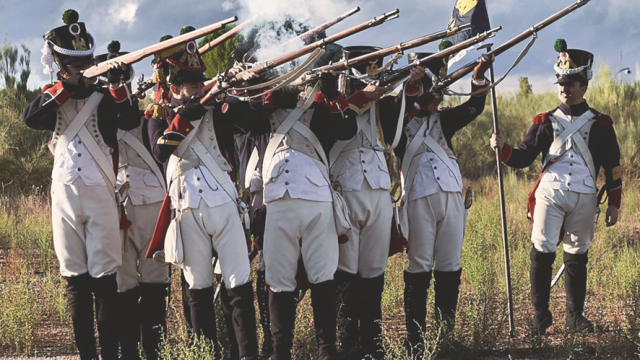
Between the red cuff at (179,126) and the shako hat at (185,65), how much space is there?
0.98 feet

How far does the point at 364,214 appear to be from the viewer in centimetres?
559

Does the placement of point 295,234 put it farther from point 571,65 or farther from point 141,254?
point 571,65

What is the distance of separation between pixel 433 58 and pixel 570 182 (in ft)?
5.51

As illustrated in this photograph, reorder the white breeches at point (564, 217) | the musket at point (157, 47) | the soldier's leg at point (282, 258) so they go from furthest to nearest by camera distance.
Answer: the white breeches at point (564, 217) < the soldier's leg at point (282, 258) < the musket at point (157, 47)

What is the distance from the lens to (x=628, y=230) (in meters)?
10.5

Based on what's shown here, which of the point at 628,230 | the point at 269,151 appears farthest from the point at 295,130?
the point at 628,230

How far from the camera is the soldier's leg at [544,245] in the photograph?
653cm

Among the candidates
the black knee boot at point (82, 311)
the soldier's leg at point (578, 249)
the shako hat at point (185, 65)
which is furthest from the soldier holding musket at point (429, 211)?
the black knee boot at point (82, 311)

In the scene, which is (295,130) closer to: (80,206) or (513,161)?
(80,206)

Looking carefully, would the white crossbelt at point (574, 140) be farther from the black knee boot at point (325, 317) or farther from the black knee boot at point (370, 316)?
the black knee boot at point (325, 317)

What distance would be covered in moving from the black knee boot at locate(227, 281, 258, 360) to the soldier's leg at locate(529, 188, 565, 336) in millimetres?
2559

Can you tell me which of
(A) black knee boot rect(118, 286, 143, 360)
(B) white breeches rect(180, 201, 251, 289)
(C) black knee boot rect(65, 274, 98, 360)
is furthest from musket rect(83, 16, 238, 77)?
(A) black knee boot rect(118, 286, 143, 360)

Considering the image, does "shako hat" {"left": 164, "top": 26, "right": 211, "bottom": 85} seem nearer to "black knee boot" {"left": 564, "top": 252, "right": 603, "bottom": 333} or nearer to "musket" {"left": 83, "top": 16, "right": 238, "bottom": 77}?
"musket" {"left": 83, "top": 16, "right": 238, "bottom": 77}

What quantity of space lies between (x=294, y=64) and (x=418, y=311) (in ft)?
6.51
